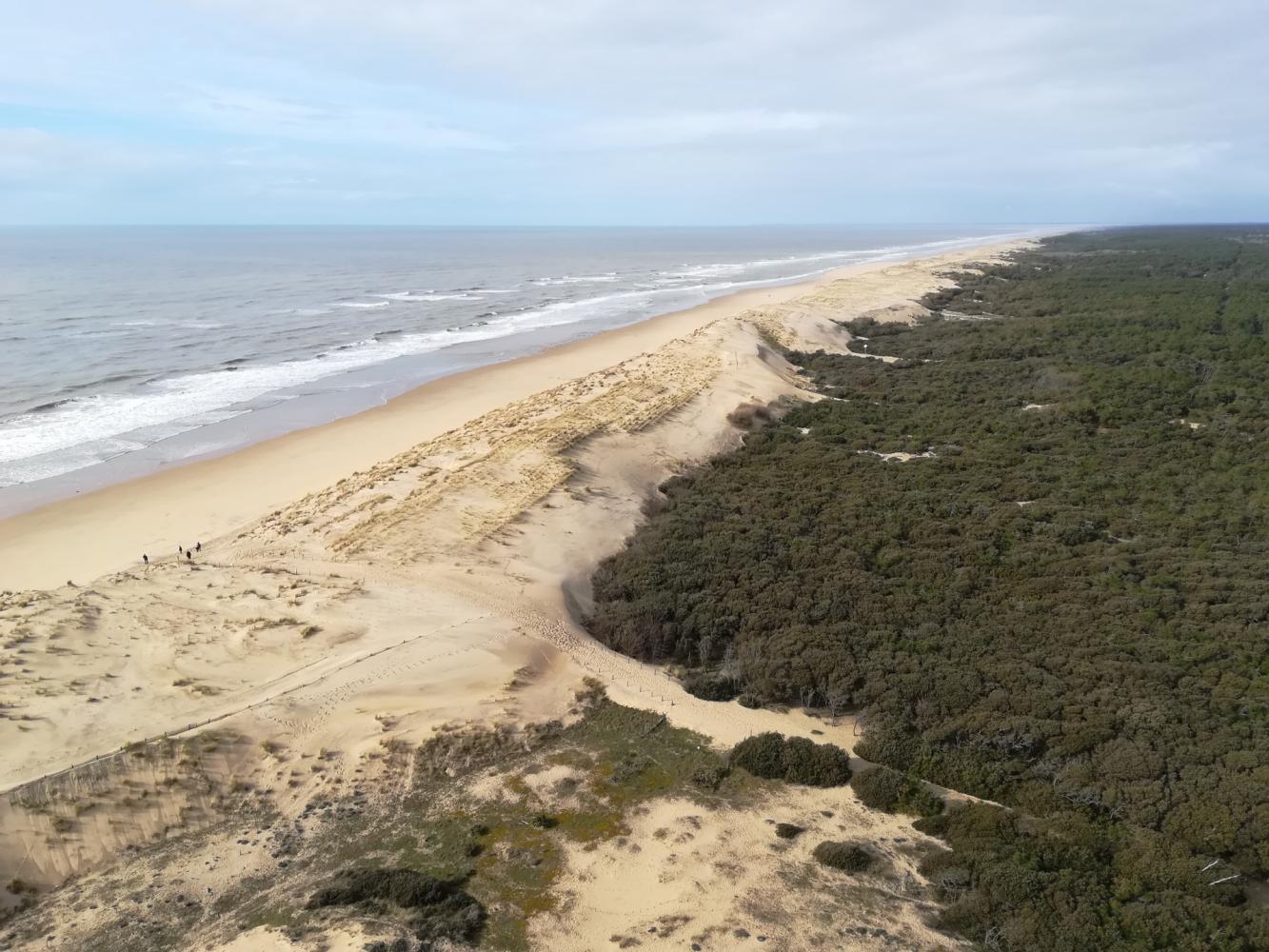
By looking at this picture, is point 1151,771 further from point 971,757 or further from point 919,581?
point 919,581

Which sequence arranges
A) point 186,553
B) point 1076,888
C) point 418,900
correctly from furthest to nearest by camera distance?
point 186,553 < point 1076,888 < point 418,900

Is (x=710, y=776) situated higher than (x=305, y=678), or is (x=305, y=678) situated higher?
(x=305, y=678)

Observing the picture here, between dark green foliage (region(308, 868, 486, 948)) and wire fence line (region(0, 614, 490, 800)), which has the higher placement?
wire fence line (region(0, 614, 490, 800))

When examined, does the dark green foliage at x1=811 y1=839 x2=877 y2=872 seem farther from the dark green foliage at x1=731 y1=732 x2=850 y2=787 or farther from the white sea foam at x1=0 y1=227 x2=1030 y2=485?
the white sea foam at x1=0 y1=227 x2=1030 y2=485

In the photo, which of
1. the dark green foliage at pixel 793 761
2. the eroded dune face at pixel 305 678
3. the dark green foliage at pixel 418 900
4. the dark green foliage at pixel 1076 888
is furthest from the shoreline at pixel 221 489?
the dark green foliage at pixel 1076 888

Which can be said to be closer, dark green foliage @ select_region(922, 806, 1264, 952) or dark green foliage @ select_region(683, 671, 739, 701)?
dark green foliage @ select_region(922, 806, 1264, 952)

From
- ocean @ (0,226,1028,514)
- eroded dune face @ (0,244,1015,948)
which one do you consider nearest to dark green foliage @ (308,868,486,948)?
eroded dune face @ (0,244,1015,948)

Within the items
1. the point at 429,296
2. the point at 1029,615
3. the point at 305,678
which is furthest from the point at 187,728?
the point at 429,296

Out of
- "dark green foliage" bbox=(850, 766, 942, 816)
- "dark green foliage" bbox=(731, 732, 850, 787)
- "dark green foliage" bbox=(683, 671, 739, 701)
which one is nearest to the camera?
"dark green foliage" bbox=(850, 766, 942, 816)

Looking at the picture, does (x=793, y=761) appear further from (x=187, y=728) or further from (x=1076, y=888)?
(x=187, y=728)
